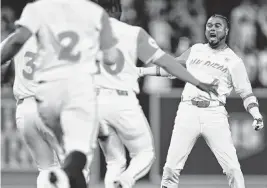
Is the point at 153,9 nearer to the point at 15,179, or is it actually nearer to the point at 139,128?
the point at 15,179

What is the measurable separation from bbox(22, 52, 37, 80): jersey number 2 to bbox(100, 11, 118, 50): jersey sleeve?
1444 mm

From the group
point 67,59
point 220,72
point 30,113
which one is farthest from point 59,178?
point 220,72

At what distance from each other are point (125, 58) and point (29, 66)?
1.17 m

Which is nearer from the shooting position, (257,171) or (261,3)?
(257,171)

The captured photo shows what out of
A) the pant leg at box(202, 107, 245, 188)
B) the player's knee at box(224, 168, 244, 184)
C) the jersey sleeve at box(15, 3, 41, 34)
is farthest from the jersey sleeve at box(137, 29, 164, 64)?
the player's knee at box(224, 168, 244, 184)

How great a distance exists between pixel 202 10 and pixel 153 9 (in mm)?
Result: 950

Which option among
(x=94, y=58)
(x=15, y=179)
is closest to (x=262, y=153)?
(x=15, y=179)

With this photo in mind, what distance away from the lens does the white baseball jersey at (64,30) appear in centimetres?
711

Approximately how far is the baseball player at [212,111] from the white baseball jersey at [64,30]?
2.92 meters

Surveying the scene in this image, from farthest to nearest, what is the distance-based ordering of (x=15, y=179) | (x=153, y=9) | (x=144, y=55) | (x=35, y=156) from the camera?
(x=153, y=9), (x=15, y=179), (x=35, y=156), (x=144, y=55)

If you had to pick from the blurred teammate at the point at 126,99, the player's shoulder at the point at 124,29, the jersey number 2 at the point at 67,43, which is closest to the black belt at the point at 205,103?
the blurred teammate at the point at 126,99

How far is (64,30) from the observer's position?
7125 millimetres

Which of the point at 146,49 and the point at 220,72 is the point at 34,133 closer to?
the point at 146,49

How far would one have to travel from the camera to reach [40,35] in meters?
7.18
